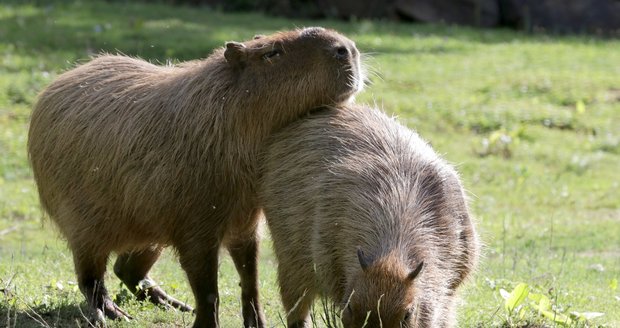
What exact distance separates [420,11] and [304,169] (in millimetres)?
13283

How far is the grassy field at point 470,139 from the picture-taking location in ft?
20.3

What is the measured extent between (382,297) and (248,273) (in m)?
1.84

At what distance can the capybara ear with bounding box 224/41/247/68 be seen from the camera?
17.8 feet

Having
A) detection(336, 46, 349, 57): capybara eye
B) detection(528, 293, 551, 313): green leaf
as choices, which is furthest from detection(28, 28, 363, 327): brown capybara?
detection(528, 293, 551, 313): green leaf

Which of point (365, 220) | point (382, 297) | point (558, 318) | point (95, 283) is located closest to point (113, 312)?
point (95, 283)

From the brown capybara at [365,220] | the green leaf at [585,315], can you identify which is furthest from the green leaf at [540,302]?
the brown capybara at [365,220]

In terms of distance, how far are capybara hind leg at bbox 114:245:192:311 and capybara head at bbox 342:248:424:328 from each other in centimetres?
216

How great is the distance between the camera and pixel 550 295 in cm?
591

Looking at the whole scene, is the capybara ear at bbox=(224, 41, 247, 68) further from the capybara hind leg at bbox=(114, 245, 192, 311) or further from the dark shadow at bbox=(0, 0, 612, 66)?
the dark shadow at bbox=(0, 0, 612, 66)

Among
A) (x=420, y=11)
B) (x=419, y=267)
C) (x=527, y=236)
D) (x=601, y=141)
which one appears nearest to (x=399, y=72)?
(x=601, y=141)

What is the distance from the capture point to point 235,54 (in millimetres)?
5480

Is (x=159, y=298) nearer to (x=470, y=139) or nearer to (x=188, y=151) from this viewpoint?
(x=188, y=151)

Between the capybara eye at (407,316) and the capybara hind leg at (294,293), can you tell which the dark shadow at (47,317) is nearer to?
the capybara hind leg at (294,293)

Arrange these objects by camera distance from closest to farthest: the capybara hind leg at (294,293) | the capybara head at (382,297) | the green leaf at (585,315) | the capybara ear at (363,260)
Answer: the capybara head at (382,297)
the capybara ear at (363,260)
the capybara hind leg at (294,293)
the green leaf at (585,315)
